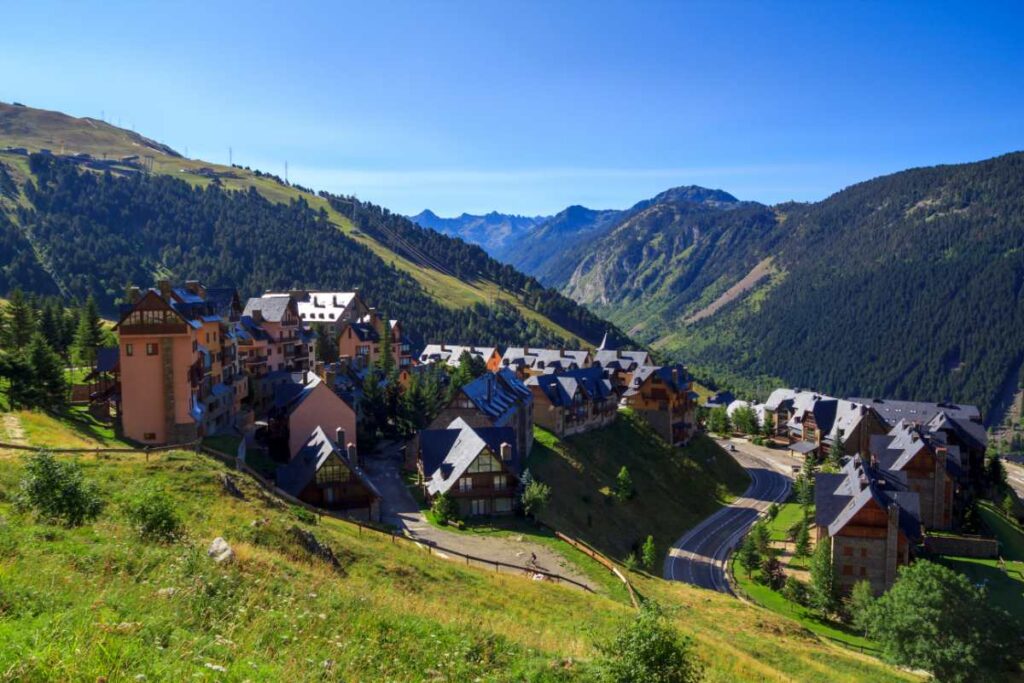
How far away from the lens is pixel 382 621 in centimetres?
1730

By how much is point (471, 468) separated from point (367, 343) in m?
A: 53.0

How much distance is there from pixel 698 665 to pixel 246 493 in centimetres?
2819

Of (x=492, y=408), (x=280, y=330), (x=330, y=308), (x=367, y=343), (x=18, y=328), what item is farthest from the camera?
(x=330, y=308)

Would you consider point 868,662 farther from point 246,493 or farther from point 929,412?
point 929,412

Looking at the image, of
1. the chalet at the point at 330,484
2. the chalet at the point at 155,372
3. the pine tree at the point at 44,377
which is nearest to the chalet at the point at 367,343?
the chalet at the point at 155,372

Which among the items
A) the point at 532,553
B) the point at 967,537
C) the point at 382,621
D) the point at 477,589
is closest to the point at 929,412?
the point at 967,537

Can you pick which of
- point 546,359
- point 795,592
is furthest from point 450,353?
point 795,592

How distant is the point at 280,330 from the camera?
84188 millimetres

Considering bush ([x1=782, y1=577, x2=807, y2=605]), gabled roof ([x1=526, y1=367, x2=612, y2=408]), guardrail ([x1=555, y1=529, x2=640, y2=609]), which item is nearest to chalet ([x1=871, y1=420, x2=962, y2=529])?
bush ([x1=782, y1=577, x2=807, y2=605])

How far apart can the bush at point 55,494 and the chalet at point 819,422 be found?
111 m

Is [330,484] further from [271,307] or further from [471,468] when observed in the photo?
[271,307]

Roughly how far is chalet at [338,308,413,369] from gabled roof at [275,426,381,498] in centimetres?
4118

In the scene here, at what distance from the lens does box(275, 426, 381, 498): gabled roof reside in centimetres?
5394

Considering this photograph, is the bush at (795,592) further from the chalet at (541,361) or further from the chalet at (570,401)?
the chalet at (541,361)
